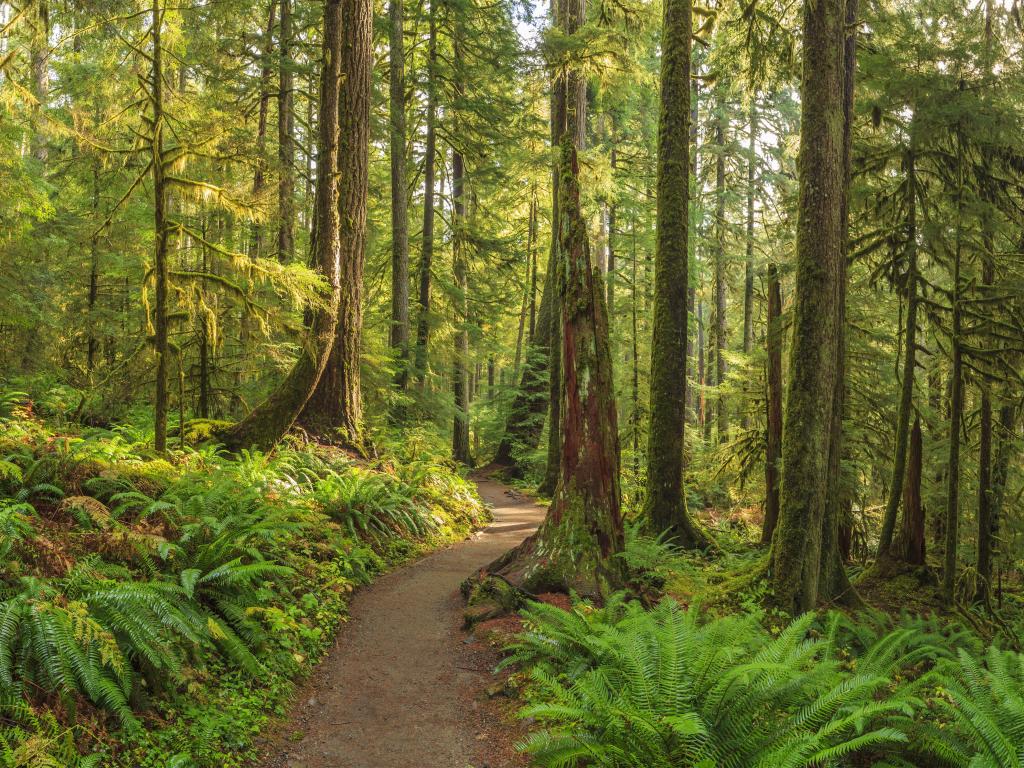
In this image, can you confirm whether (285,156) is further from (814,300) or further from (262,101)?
(814,300)

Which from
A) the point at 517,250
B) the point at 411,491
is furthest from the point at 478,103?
the point at 411,491

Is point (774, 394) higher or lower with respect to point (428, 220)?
lower

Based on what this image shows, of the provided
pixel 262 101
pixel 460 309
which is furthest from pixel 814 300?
pixel 460 309

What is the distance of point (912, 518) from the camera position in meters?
9.84

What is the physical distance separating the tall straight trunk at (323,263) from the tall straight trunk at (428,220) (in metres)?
6.49

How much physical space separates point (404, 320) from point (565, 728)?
45.0 feet

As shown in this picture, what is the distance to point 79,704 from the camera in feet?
11.6

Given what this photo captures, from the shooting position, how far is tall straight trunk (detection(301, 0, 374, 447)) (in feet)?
35.9

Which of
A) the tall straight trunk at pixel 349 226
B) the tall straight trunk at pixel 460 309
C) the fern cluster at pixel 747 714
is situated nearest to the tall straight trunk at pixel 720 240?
the tall straight trunk at pixel 460 309

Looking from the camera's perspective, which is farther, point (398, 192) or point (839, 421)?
point (398, 192)

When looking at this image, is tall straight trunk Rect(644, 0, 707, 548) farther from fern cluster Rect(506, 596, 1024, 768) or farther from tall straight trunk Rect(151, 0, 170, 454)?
tall straight trunk Rect(151, 0, 170, 454)

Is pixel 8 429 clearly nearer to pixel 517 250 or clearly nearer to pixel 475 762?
pixel 475 762

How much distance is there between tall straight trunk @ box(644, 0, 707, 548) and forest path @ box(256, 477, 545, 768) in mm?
3876

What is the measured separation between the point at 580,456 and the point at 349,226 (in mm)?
6703
